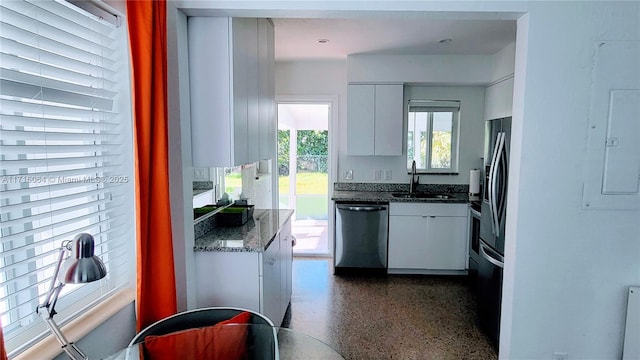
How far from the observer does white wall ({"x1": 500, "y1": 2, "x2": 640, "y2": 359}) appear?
1962 millimetres

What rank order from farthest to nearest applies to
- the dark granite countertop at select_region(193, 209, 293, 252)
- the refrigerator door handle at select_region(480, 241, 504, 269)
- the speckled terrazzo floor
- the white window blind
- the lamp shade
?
1. the speckled terrazzo floor
2. the refrigerator door handle at select_region(480, 241, 504, 269)
3. the dark granite countertop at select_region(193, 209, 293, 252)
4. the white window blind
5. the lamp shade

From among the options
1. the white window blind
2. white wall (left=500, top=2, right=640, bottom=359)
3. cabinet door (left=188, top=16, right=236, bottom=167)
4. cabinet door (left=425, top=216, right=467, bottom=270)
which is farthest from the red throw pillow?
cabinet door (left=425, top=216, right=467, bottom=270)

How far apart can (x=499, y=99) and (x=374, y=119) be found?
134 centimetres

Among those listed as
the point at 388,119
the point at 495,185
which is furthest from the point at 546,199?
the point at 388,119

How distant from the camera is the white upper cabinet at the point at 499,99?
362 cm

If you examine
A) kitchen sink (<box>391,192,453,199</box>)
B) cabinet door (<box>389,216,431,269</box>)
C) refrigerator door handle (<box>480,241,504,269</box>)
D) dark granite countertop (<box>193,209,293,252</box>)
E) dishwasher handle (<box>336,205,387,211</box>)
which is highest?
kitchen sink (<box>391,192,453,199</box>)

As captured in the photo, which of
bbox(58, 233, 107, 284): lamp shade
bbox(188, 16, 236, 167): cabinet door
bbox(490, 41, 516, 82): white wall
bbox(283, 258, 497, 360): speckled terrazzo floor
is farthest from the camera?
bbox(490, 41, 516, 82): white wall

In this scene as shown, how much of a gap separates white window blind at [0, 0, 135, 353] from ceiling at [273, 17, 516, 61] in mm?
1735

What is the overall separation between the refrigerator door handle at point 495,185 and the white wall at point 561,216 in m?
0.44

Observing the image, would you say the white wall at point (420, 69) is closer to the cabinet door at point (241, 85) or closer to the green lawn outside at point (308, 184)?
the green lawn outside at point (308, 184)

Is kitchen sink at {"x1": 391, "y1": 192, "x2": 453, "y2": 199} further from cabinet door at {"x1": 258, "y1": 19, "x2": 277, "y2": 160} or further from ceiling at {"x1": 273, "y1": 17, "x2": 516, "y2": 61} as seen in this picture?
cabinet door at {"x1": 258, "y1": 19, "x2": 277, "y2": 160}

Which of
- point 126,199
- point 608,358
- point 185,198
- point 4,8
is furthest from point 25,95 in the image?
point 608,358

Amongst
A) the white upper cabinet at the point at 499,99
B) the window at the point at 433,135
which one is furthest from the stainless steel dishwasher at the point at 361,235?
the white upper cabinet at the point at 499,99

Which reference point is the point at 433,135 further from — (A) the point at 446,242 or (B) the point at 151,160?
(B) the point at 151,160
